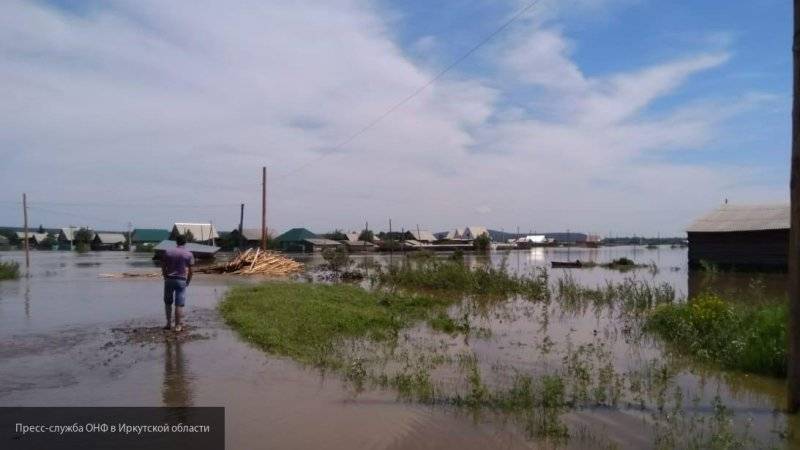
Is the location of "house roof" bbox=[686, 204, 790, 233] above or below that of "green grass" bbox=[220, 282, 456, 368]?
above

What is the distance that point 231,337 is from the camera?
9.79m

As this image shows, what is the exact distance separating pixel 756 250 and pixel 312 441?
33.5m

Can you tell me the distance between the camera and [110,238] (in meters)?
83.9

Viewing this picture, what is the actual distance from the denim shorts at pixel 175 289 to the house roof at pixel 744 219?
101ft

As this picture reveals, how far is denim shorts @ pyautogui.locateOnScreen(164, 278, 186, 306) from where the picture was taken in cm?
986

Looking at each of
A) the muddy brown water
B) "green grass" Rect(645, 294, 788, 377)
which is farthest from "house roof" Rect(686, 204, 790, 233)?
the muddy brown water

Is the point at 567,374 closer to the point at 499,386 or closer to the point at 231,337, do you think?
the point at 499,386

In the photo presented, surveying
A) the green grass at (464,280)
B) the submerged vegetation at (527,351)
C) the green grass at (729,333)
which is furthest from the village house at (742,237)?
the green grass at (729,333)

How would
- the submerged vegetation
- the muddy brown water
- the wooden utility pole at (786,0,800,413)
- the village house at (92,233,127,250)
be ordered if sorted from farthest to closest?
1. the village house at (92,233,127,250)
2. the submerged vegetation
3. the wooden utility pole at (786,0,800,413)
4. the muddy brown water

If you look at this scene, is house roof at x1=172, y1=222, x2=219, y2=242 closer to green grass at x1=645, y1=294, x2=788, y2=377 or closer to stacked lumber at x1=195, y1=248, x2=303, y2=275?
stacked lumber at x1=195, y1=248, x2=303, y2=275

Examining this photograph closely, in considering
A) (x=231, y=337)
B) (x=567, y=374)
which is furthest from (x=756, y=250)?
(x=231, y=337)

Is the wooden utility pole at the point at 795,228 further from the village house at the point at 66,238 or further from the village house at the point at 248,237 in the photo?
the village house at the point at 66,238

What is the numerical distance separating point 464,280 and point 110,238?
258 ft

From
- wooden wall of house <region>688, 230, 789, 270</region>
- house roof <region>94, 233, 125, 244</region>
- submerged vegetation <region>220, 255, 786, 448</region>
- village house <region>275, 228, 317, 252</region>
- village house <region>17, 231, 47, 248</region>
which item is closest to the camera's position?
submerged vegetation <region>220, 255, 786, 448</region>
